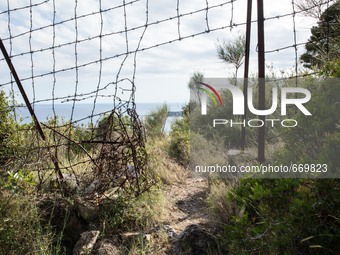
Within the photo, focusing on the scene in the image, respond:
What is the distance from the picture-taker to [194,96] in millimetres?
11070

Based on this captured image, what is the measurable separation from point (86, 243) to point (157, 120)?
649 cm

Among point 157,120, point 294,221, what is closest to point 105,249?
point 294,221

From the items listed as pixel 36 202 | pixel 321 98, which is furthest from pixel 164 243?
pixel 321 98

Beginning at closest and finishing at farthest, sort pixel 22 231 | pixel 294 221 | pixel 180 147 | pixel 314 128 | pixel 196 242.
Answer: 1. pixel 294 221
2. pixel 314 128
3. pixel 196 242
4. pixel 22 231
5. pixel 180 147

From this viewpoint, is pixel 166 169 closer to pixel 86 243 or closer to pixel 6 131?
pixel 6 131

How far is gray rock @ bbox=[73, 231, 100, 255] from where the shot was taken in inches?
141

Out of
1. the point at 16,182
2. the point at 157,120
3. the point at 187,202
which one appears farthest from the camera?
the point at 157,120

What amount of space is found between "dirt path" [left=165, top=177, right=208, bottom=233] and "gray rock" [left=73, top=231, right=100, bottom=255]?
0.76m

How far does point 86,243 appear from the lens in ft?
12.0

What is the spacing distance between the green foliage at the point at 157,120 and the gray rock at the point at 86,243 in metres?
5.68

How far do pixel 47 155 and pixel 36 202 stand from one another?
51 centimetres

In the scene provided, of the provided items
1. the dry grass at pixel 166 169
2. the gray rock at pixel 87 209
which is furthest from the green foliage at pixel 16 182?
the dry grass at pixel 166 169

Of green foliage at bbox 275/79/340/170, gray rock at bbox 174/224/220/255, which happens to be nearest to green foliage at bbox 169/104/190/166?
gray rock at bbox 174/224/220/255

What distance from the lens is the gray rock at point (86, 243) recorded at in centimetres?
359
